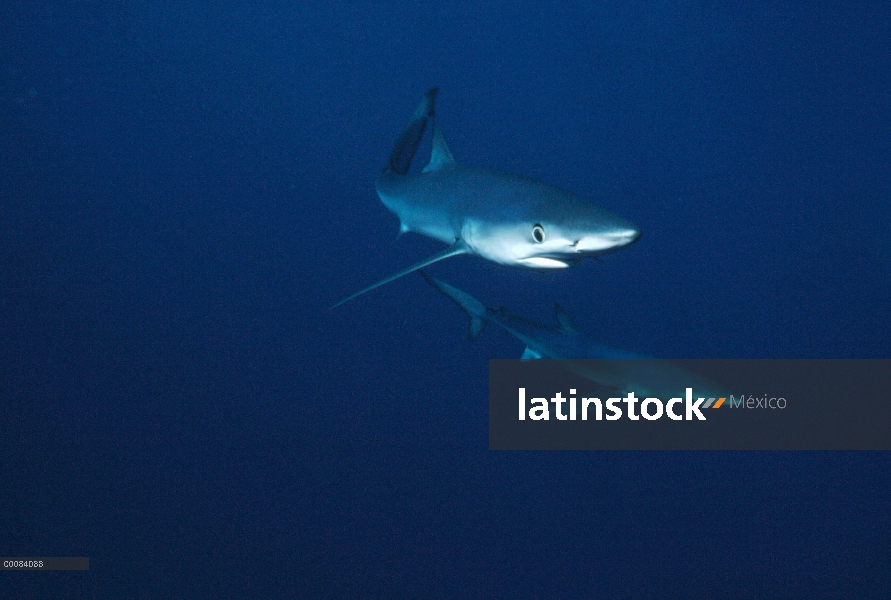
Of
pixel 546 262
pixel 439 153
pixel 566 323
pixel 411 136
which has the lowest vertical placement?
pixel 546 262

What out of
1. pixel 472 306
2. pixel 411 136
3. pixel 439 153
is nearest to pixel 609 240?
pixel 439 153

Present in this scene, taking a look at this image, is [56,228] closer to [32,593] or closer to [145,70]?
[145,70]

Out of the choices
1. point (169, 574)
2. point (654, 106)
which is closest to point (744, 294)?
point (654, 106)

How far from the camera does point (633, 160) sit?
38.4ft

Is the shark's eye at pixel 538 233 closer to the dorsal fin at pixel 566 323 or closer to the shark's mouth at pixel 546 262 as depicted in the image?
the shark's mouth at pixel 546 262

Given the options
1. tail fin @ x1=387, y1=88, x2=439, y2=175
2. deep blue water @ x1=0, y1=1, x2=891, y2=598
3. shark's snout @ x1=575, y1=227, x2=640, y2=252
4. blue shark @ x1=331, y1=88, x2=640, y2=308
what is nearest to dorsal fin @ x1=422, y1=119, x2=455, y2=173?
blue shark @ x1=331, y1=88, x2=640, y2=308

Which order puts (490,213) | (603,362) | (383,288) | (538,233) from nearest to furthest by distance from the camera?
(538,233), (490,213), (603,362), (383,288)

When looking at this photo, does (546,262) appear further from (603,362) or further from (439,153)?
(603,362)

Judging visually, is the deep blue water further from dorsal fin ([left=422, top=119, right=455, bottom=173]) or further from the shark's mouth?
the shark's mouth

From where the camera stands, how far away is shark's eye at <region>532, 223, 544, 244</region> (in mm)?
2490

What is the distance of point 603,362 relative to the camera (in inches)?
174

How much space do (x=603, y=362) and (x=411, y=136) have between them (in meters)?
2.55

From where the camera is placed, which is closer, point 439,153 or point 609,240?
point 609,240

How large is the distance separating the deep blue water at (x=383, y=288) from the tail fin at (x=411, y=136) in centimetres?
442
